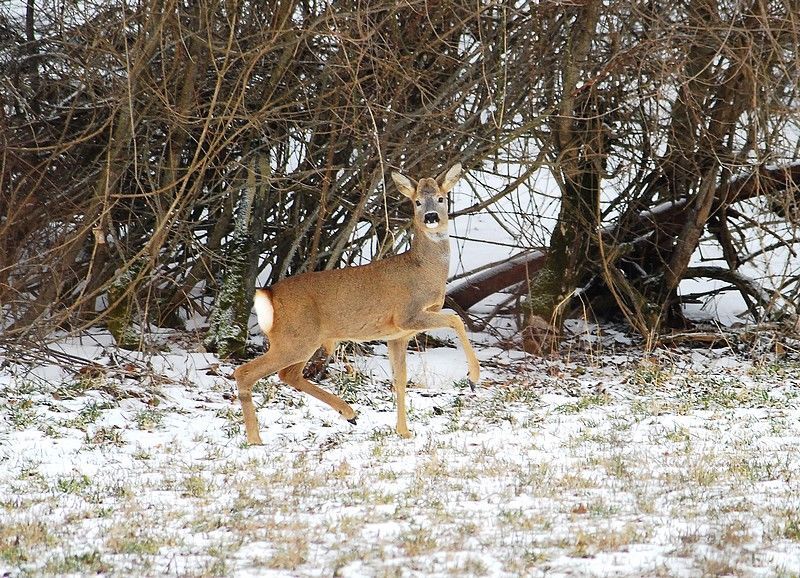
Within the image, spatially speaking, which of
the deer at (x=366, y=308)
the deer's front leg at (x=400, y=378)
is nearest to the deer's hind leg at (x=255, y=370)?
the deer at (x=366, y=308)

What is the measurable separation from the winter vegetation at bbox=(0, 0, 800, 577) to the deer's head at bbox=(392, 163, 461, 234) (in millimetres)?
A: 866

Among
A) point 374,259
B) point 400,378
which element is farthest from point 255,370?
point 374,259

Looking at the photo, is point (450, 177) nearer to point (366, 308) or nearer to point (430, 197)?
point (430, 197)

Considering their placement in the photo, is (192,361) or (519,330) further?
(519,330)

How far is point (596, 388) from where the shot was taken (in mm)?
9242

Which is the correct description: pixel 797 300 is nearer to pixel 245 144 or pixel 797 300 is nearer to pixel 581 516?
pixel 245 144

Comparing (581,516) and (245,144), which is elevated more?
(245,144)

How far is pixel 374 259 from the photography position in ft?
32.8

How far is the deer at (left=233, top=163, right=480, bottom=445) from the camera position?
734 centimetres

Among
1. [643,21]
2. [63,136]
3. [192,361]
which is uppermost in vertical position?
[643,21]

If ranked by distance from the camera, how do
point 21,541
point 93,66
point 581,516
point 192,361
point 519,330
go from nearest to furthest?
point 21,541, point 581,516, point 93,66, point 192,361, point 519,330

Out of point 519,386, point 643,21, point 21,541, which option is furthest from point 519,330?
point 21,541

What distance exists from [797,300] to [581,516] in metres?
7.46

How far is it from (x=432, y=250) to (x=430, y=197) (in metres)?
0.36
